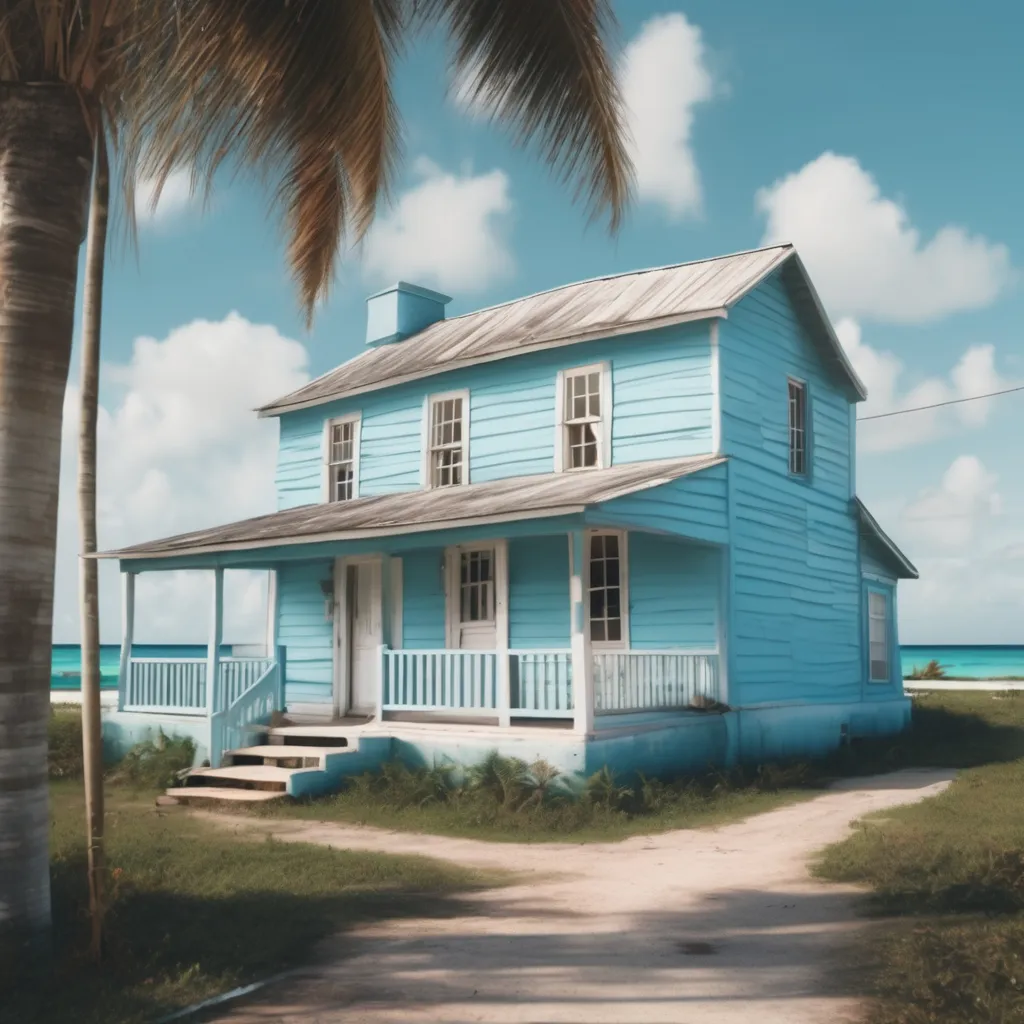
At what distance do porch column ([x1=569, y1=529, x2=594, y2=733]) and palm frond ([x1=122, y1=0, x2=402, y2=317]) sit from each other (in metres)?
5.50

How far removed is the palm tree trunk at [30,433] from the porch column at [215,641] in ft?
33.2

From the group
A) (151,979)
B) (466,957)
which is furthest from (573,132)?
(151,979)

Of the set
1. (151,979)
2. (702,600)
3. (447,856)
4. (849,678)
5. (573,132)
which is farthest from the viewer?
(849,678)

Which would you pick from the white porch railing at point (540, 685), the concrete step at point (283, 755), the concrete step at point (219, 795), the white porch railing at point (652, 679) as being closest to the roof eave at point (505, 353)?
the white porch railing at point (652, 679)

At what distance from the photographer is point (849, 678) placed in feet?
64.8

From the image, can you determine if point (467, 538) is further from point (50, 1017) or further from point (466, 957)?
point (50, 1017)

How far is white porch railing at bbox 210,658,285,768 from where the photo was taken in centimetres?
1593

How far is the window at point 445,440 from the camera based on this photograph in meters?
18.9

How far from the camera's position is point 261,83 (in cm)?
823

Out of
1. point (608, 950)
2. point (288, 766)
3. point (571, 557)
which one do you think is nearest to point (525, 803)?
point (571, 557)

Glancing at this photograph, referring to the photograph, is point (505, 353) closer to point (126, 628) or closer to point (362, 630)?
point (362, 630)

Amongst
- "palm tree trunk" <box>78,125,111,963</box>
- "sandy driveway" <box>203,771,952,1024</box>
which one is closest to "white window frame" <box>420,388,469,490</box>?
"sandy driveway" <box>203,771,952,1024</box>

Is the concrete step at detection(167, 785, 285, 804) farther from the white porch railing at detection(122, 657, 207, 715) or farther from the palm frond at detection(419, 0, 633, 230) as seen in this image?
the palm frond at detection(419, 0, 633, 230)

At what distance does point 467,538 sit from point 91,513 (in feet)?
26.3
